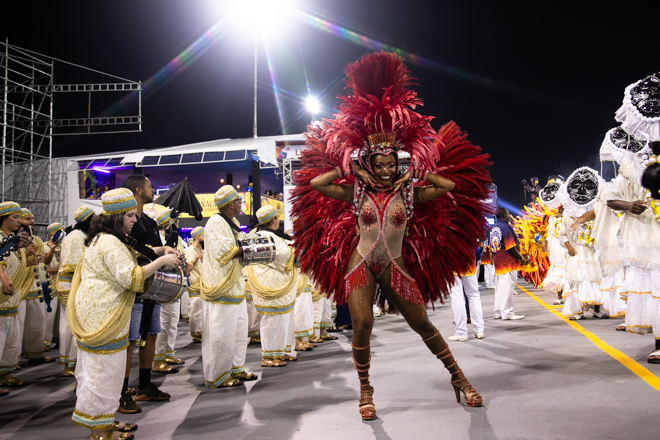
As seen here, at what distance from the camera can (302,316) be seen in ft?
23.3

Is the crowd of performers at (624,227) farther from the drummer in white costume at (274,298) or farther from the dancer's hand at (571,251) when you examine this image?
the drummer in white costume at (274,298)

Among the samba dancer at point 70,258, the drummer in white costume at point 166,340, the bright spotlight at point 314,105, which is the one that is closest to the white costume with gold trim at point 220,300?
the drummer in white costume at point 166,340

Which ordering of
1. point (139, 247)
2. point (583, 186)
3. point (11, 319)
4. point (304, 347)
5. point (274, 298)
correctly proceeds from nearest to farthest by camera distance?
point (139, 247)
point (11, 319)
point (274, 298)
point (304, 347)
point (583, 186)

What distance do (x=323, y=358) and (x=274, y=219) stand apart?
194cm

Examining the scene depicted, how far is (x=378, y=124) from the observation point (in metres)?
3.76

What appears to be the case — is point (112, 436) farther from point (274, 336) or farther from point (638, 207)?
point (638, 207)

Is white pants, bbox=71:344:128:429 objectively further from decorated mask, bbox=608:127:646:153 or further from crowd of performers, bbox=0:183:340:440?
decorated mask, bbox=608:127:646:153

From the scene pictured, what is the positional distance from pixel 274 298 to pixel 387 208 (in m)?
2.71

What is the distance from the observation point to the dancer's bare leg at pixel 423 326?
371 centimetres

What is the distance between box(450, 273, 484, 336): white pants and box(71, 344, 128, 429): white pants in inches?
179

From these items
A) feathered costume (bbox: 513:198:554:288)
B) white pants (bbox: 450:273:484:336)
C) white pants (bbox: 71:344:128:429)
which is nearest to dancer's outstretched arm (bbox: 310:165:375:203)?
white pants (bbox: 71:344:128:429)

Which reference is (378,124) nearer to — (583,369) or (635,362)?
(583,369)

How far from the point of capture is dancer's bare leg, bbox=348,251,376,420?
3.64m

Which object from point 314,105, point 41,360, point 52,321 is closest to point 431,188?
point 41,360
